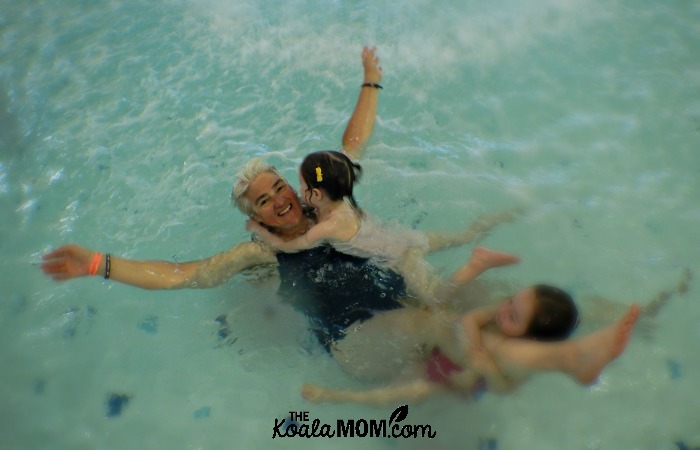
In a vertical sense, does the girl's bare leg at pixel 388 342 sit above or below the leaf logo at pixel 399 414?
above

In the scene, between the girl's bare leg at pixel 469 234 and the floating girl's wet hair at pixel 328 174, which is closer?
the floating girl's wet hair at pixel 328 174

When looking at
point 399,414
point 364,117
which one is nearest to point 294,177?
point 364,117

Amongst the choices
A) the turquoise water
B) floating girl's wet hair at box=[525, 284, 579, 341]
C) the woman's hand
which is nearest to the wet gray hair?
the turquoise water

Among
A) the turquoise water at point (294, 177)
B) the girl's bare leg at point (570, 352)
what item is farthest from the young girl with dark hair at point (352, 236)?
the turquoise water at point (294, 177)

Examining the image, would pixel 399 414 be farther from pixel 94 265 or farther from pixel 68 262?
pixel 68 262

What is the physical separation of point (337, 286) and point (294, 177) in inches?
55.3

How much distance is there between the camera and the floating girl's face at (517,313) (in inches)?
93.2

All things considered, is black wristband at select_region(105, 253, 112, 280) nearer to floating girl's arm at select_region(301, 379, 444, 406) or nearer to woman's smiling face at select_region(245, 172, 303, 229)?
woman's smiling face at select_region(245, 172, 303, 229)

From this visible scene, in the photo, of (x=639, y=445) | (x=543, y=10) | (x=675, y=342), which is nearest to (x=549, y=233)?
(x=675, y=342)

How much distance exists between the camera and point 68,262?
2.61 meters

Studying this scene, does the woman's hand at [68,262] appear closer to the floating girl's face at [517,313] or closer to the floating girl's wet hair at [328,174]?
the floating girl's wet hair at [328,174]

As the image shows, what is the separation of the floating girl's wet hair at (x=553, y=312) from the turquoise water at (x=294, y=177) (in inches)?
27.6

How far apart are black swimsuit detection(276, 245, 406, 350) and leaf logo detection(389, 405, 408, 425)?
1.66 ft

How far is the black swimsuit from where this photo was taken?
2852mm
